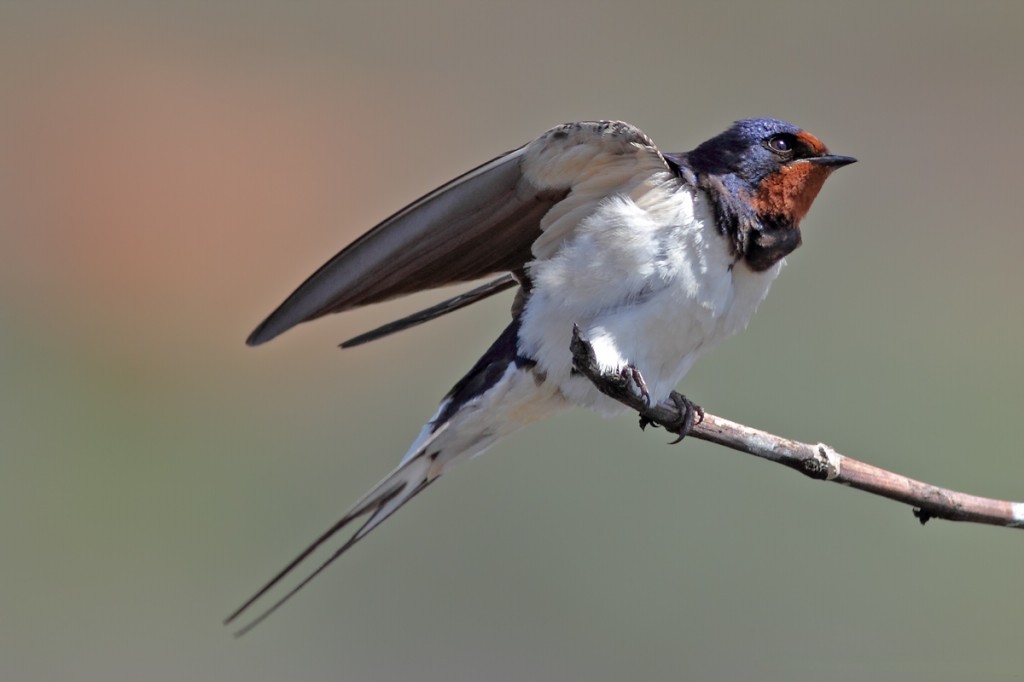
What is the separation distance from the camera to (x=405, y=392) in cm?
593

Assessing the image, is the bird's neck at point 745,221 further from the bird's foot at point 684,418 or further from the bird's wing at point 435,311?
the bird's wing at point 435,311

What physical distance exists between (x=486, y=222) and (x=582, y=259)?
162 millimetres

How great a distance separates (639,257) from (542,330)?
187 millimetres

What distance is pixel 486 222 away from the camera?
7.20ft

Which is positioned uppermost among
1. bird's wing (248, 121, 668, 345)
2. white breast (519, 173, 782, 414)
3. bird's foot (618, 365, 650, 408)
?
bird's wing (248, 121, 668, 345)

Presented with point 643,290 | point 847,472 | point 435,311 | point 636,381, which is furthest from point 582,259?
point 847,472

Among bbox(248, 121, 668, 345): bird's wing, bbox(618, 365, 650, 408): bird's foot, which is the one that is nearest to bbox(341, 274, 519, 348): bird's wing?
bbox(248, 121, 668, 345): bird's wing

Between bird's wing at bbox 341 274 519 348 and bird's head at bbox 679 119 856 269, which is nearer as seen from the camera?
bird's head at bbox 679 119 856 269

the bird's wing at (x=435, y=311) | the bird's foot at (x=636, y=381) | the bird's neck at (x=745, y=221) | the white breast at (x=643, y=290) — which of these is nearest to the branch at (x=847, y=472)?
the bird's foot at (x=636, y=381)

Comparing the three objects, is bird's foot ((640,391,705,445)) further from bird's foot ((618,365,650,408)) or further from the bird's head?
the bird's head

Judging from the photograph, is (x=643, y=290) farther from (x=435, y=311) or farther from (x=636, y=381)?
(x=435, y=311)

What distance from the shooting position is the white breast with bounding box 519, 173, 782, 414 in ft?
6.84

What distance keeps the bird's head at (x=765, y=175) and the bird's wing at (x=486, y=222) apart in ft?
0.41

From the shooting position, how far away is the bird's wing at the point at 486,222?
209 centimetres
